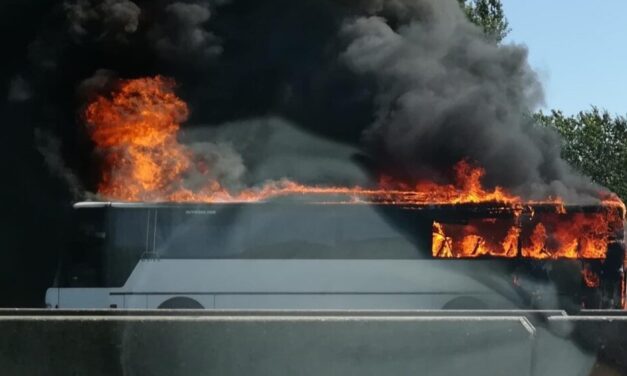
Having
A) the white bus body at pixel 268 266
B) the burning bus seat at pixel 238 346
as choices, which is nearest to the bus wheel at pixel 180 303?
the white bus body at pixel 268 266

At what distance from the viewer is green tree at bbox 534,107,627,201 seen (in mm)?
30672

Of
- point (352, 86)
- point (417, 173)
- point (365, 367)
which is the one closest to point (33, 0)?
point (352, 86)

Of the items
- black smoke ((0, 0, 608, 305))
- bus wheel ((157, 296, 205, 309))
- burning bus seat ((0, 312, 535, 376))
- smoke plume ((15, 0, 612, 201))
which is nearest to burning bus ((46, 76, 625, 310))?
bus wheel ((157, 296, 205, 309))

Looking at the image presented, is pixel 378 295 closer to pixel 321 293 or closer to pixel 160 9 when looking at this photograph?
pixel 321 293

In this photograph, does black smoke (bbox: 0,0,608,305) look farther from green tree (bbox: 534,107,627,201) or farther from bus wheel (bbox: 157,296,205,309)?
green tree (bbox: 534,107,627,201)

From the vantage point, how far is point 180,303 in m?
12.2

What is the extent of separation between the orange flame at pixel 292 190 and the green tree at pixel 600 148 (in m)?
16.1

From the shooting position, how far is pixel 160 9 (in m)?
17.9

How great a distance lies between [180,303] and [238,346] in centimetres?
789

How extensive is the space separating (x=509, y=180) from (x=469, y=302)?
364 cm

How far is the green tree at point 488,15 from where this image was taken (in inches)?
1061

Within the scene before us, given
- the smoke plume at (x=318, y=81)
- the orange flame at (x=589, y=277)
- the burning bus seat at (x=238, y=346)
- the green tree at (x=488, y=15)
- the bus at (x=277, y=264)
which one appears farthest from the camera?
the green tree at (x=488, y=15)

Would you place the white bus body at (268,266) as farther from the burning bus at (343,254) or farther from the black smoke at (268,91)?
the black smoke at (268,91)

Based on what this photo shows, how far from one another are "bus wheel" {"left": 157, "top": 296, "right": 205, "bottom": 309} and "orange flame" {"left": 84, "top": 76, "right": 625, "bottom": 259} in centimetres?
196
